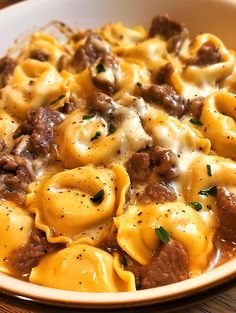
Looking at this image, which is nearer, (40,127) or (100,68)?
(40,127)

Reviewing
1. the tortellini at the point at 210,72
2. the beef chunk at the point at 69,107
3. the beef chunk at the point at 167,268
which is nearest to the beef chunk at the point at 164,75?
the tortellini at the point at 210,72

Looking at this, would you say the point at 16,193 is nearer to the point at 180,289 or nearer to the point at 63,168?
the point at 63,168

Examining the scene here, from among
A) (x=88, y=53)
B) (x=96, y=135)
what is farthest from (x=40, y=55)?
(x=96, y=135)

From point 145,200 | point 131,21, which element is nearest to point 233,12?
point 131,21

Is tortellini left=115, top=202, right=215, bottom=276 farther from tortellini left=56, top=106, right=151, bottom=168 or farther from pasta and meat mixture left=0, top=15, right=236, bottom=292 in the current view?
tortellini left=56, top=106, right=151, bottom=168

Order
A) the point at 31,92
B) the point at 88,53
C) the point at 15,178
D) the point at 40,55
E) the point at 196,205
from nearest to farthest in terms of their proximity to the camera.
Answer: the point at 196,205 → the point at 15,178 → the point at 31,92 → the point at 88,53 → the point at 40,55

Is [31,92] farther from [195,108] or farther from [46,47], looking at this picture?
[195,108]
